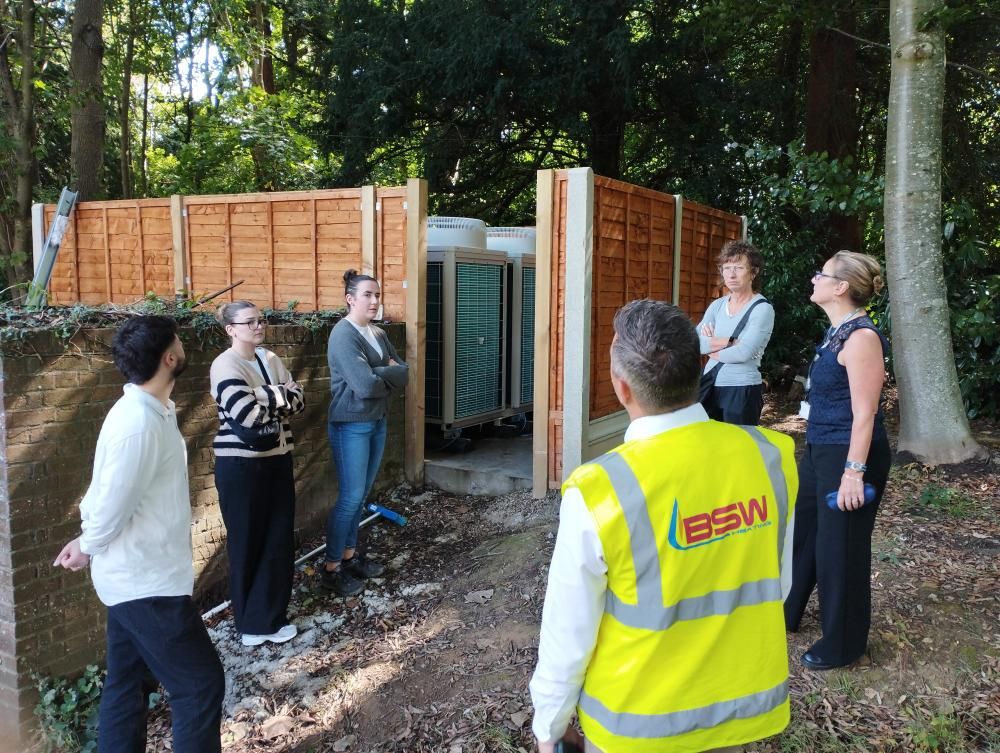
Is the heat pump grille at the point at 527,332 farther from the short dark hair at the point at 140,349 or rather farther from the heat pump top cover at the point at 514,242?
the short dark hair at the point at 140,349

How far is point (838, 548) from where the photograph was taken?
3160mm

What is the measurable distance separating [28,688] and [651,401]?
11.8ft

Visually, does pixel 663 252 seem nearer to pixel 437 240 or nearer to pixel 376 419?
pixel 437 240

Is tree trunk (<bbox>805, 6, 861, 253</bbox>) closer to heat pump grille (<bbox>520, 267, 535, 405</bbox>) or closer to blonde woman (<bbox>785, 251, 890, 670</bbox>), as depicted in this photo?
heat pump grille (<bbox>520, 267, 535, 405</bbox>)

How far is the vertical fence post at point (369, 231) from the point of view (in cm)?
660

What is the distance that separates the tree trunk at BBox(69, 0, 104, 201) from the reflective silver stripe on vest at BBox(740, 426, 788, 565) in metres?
11.0

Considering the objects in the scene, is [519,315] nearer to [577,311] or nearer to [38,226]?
[577,311]

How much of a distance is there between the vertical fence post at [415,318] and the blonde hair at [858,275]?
155 inches

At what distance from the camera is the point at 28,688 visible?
366 cm

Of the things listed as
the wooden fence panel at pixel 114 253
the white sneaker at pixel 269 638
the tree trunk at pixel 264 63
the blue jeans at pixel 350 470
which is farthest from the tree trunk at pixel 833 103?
the tree trunk at pixel 264 63

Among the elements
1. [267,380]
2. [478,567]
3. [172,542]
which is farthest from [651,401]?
[478,567]

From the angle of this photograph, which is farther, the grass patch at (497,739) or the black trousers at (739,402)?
the black trousers at (739,402)

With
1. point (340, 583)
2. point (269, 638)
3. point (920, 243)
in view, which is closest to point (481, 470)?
point (340, 583)

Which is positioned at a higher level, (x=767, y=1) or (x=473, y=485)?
(x=767, y=1)
